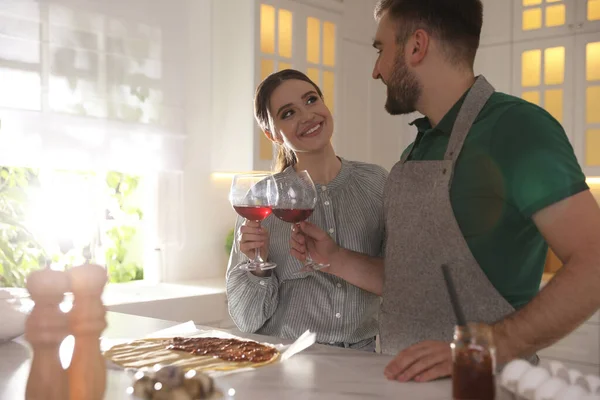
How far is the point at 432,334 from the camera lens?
5.65ft

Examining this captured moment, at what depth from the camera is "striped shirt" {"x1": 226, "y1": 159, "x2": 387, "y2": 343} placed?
2.07 meters

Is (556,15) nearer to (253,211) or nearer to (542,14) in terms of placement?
(542,14)

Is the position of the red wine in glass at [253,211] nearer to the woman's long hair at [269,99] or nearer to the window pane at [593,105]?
the woman's long hair at [269,99]

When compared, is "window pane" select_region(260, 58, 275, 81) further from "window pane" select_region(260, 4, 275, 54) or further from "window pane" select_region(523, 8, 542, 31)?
"window pane" select_region(523, 8, 542, 31)

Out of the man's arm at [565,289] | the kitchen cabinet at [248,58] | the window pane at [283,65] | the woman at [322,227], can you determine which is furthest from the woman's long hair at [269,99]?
the window pane at [283,65]

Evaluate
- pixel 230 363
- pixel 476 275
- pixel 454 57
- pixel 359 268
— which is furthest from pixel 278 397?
pixel 454 57

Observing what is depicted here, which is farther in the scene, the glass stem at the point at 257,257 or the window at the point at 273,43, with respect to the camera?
the window at the point at 273,43

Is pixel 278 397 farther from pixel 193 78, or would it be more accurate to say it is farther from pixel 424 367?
pixel 193 78

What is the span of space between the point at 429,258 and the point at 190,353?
0.61 metres

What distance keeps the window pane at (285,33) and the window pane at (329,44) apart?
30 cm

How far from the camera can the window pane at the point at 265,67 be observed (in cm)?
372

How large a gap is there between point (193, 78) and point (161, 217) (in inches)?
29.4

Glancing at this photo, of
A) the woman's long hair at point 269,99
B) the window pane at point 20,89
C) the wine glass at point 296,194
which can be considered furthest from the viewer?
the window pane at point 20,89

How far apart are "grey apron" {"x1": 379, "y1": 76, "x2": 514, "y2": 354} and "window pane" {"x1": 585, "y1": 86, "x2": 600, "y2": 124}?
2503mm
